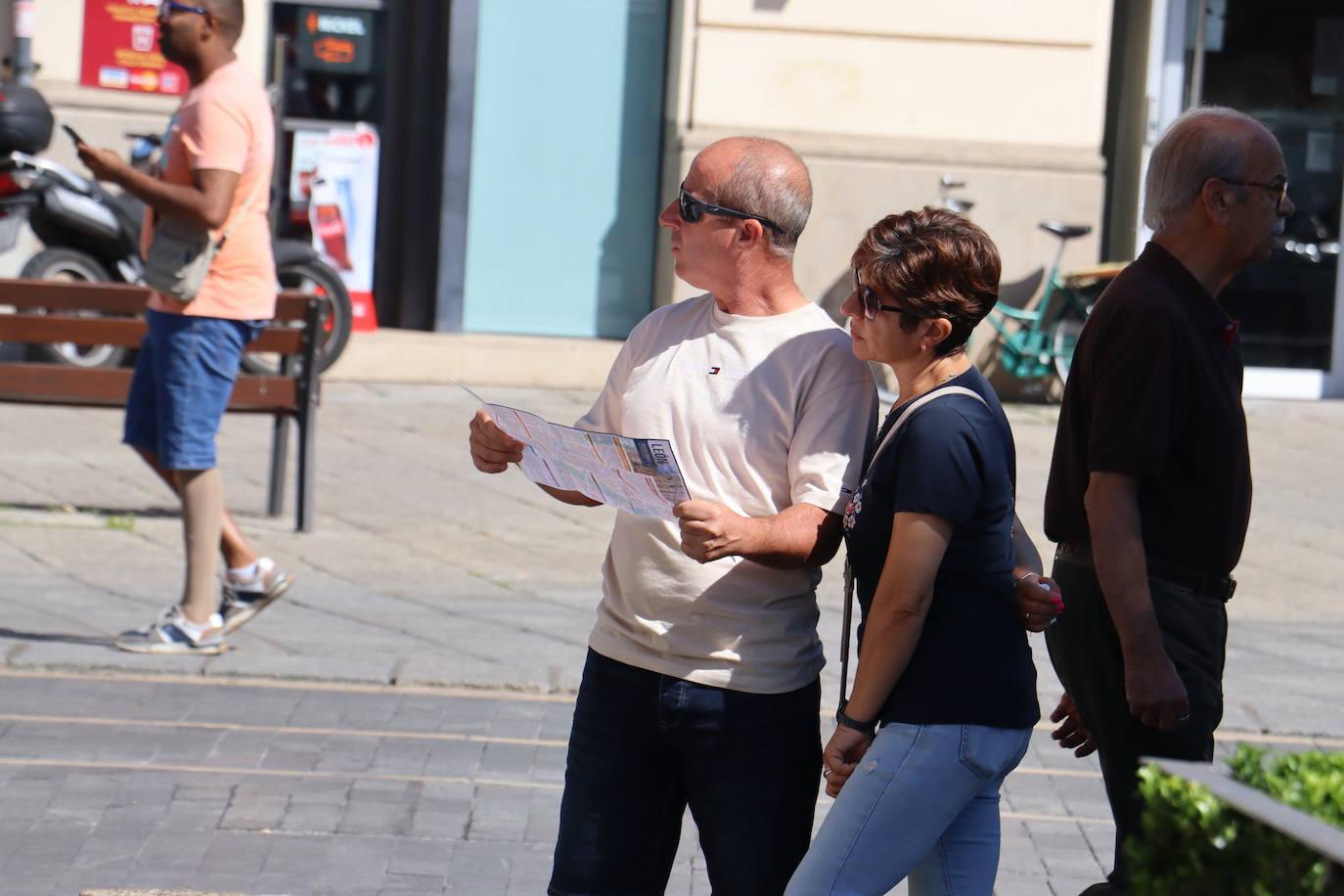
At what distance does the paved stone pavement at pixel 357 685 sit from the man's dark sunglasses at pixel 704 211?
5.92 ft

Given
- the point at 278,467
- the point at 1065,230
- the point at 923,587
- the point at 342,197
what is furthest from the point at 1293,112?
the point at 923,587

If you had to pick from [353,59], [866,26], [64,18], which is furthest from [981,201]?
[64,18]

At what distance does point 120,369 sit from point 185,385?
241cm

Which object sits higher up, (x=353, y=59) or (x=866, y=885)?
(x=353, y=59)

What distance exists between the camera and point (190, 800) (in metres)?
4.58

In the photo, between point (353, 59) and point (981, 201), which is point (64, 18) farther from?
point (981, 201)

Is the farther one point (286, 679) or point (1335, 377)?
point (1335, 377)

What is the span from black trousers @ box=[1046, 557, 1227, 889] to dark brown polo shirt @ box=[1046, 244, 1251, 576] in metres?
0.09

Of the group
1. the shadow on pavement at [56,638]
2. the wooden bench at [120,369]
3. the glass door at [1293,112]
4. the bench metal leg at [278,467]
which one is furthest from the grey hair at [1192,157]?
the glass door at [1293,112]

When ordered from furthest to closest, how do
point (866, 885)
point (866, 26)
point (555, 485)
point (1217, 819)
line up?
1. point (866, 26)
2. point (555, 485)
3. point (866, 885)
4. point (1217, 819)

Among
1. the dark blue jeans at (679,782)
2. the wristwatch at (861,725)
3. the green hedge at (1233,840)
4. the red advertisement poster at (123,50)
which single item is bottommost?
the dark blue jeans at (679,782)

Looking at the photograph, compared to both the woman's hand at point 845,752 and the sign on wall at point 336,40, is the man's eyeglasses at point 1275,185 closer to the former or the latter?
→ the woman's hand at point 845,752

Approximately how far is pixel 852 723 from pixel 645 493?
0.48m

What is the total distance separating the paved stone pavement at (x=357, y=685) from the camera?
4.32 metres
